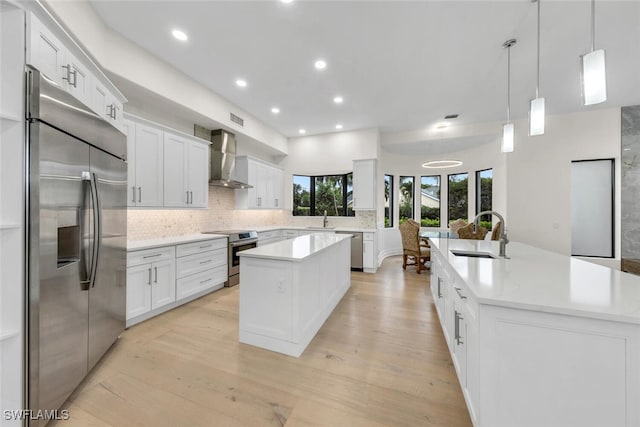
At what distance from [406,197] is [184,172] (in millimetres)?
6438

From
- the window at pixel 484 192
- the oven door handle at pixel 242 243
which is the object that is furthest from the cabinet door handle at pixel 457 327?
the window at pixel 484 192

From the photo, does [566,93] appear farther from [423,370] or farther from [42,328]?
[42,328]

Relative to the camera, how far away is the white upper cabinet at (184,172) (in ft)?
11.0

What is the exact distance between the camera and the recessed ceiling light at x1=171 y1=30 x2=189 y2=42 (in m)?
2.59

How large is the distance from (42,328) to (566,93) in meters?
7.01

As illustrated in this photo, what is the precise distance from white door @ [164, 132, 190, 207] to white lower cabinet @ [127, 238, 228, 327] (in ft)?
2.35

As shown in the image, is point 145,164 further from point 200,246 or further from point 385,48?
point 385,48

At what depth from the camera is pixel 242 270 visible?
2.37 meters

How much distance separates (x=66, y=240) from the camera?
1572mm

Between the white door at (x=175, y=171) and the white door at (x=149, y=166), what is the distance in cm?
8

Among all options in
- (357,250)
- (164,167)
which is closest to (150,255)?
(164,167)

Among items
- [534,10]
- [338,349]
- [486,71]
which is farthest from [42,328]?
[486,71]

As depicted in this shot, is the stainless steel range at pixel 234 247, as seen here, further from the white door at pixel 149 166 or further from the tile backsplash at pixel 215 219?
the white door at pixel 149 166
